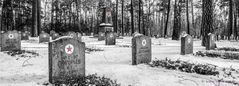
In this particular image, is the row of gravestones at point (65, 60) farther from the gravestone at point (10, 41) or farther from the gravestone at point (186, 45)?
the gravestone at point (10, 41)

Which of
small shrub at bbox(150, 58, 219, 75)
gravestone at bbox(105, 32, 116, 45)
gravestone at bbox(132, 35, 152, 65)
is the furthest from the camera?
gravestone at bbox(105, 32, 116, 45)

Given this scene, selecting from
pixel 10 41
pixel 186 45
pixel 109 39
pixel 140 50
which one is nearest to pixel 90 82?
pixel 140 50

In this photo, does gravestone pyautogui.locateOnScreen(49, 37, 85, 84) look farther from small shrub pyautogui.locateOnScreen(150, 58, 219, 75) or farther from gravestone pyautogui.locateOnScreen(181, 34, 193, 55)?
gravestone pyautogui.locateOnScreen(181, 34, 193, 55)

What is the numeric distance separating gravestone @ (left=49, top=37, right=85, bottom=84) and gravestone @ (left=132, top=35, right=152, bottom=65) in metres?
2.57

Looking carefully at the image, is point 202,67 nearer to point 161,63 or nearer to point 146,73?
point 161,63

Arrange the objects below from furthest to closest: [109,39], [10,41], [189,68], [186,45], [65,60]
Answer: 1. [109,39]
2. [10,41]
3. [186,45]
4. [189,68]
5. [65,60]

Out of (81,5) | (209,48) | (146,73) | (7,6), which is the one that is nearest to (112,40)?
(209,48)

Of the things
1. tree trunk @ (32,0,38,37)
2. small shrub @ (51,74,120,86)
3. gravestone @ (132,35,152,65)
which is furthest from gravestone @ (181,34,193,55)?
tree trunk @ (32,0,38,37)

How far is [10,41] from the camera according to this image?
12188 mm

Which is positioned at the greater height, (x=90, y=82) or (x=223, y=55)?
(x=223, y=55)

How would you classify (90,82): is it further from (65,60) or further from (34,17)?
(34,17)

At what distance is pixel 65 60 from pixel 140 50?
3.40 metres

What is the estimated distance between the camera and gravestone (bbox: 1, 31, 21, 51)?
1201cm

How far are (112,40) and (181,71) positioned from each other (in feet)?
38.4
